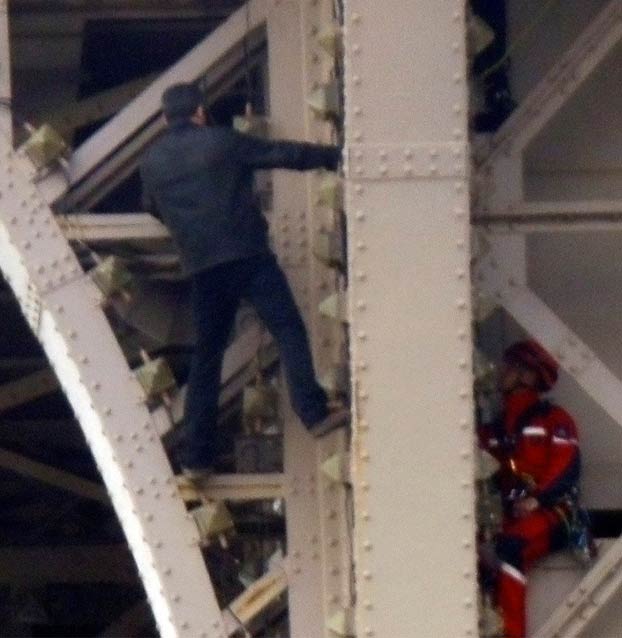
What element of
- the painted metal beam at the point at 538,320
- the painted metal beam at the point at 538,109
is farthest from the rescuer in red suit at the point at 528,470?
the painted metal beam at the point at 538,109

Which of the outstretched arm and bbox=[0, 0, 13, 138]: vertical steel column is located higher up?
bbox=[0, 0, 13, 138]: vertical steel column

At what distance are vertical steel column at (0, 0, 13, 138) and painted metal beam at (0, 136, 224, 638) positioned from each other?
0.52 feet

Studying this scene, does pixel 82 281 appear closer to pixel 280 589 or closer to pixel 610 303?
pixel 280 589

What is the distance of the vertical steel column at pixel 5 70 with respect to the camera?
467 inches

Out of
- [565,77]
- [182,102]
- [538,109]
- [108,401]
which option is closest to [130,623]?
[108,401]

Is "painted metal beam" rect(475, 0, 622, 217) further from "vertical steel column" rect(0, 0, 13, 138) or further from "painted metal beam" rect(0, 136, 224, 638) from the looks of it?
"vertical steel column" rect(0, 0, 13, 138)

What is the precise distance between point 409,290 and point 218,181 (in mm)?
1343

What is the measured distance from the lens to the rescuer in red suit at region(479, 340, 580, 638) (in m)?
11.7

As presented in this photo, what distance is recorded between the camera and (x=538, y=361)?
12.0 metres

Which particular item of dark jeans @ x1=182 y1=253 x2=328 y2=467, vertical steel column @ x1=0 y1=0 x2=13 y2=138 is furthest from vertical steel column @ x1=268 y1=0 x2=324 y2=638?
vertical steel column @ x1=0 y1=0 x2=13 y2=138

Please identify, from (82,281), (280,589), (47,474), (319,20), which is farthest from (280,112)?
(47,474)

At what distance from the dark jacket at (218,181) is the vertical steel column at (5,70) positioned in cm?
111

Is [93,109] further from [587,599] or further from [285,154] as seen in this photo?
[587,599]

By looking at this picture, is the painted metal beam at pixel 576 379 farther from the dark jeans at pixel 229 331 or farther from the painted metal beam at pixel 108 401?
the painted metal beam at pixel 108 401
